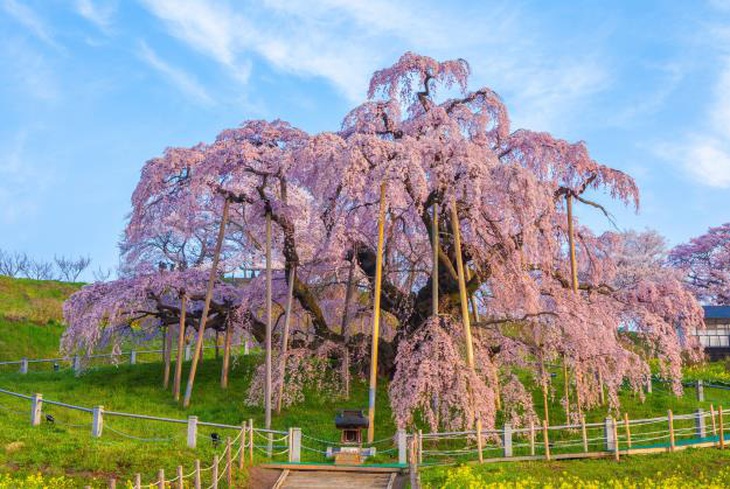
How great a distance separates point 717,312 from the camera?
4906 cm

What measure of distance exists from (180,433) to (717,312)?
38672 millimetres

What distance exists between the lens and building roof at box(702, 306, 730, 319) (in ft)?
159

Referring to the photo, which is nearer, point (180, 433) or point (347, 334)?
point (180, 433)

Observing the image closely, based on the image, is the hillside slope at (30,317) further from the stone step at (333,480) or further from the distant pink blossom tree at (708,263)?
the distant pink blossom tree at (708,263)

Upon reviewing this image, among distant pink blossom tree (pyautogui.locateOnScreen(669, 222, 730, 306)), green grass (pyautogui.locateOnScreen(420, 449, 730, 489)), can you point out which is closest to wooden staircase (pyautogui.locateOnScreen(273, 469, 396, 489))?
green grass (pyautogui.locateOnScreen(420, 449, 730, 489))

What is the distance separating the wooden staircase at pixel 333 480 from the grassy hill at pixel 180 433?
133 cm

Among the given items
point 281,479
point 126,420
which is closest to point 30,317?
point 126,420

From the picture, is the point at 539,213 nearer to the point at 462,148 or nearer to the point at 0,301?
the point at 462,148

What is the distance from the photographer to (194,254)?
3981cm

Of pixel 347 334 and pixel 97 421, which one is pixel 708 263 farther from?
pixel 97 421

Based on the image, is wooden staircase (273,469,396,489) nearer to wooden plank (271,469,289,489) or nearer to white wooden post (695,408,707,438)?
wooden plank (271,469,289,489)

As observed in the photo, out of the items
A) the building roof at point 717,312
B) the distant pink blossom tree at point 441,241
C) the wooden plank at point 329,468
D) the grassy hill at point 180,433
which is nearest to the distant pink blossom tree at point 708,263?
the building roof at point 717,312

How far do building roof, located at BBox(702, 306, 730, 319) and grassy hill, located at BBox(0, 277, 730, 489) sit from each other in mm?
8151

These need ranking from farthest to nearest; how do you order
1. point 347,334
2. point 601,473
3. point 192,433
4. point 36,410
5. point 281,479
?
point 347,334 < point 36,410 < point 192,433 < point 281,479 < point 601,473
